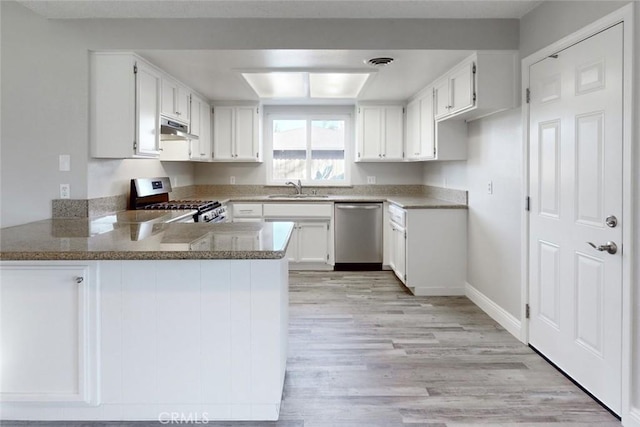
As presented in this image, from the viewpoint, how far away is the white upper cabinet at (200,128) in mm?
4594

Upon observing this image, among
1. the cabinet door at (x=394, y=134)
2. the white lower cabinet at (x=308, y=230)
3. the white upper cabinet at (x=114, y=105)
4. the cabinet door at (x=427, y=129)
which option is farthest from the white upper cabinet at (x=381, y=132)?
the white upper cabinet at (x=114, y=105)

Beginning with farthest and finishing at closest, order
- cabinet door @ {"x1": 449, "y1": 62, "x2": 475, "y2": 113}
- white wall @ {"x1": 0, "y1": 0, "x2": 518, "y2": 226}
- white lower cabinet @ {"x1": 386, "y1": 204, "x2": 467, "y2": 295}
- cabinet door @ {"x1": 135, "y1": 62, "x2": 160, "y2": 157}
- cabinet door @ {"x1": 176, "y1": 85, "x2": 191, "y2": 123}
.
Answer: white lower cabinet @ {"x1": 386, "y1": 204, "x2": 467, "y2": 295}
cabinet door @ {"x1": 176, "y1": 85, "x2": 191, "y2": 123}
cabinet door @ {"x1": 449, "y1": 62, "x2": 475, "y2": 113}
cabinet door @ {"x1": 135, "y1": 62, "x2": 160, "y2": 157}
white wall @ {"x1": 0, "y1": 0, "x2": 518, "y2": 226}

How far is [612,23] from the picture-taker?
6.77 feet

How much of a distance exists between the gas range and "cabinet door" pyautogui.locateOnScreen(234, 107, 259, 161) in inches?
47.8

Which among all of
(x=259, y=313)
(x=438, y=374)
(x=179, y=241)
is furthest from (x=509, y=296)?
(x=179, y=241)

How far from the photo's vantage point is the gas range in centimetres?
371

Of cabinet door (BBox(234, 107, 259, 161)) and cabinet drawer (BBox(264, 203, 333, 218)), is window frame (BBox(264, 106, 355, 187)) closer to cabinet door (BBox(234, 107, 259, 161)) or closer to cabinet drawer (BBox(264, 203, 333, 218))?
cabinet door (BBox(234, 107, 259, 161))

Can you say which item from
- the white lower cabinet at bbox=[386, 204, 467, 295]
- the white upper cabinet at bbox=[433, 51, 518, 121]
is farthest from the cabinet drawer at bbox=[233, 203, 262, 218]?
the white upper cabinet at bbox=[433, 51, 518, 121]

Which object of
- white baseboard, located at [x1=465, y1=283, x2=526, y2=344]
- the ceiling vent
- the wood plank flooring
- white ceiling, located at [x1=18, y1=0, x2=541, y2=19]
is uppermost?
white ceiling, located at [x1=18, y1=0, x2=541, y2=19]

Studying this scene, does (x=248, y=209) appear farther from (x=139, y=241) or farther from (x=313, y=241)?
(x=139, y=241)

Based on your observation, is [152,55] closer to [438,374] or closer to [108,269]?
[108,269]

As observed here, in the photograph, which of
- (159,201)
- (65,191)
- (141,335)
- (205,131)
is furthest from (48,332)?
(205,131)

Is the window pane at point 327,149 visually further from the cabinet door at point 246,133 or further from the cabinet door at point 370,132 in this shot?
the cabinet door at point 246,133

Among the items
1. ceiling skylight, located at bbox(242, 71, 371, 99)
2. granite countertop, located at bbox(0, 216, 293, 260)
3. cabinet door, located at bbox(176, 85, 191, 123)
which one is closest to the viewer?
granite countertop, located at bbox(0, 216, 293, 260)
